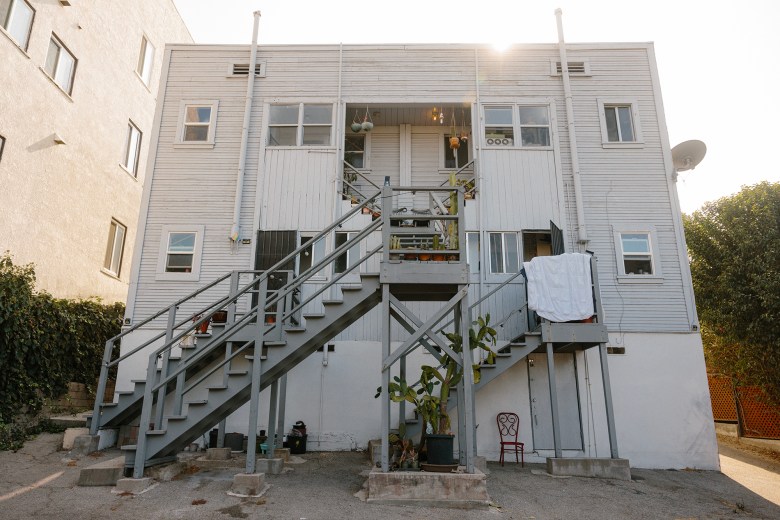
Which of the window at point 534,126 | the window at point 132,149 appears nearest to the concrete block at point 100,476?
the window at point 534,126

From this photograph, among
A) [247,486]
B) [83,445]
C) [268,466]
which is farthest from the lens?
[83,445]

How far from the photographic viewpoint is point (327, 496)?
21.5 ft

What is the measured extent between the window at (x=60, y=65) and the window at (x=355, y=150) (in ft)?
25.5

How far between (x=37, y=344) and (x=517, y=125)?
40.1 ft

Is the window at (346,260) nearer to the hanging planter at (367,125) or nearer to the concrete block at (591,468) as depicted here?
the hanging planter at (367,125)

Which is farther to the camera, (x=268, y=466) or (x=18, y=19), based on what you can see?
(x=18, y=19)

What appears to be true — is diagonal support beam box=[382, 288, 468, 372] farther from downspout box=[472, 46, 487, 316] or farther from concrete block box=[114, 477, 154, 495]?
downspout box=[472, 46, 487, 316]

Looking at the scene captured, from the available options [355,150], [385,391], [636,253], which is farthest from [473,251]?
[385,391]

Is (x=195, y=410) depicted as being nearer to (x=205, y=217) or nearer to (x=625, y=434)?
(x=205, y=217)

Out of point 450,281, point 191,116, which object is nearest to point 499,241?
point 450,281

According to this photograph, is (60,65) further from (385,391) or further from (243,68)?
(385,391)

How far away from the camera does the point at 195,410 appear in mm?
6953

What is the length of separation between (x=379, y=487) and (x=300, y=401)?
15.3 feet

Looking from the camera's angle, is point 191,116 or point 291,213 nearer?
point 291,213
